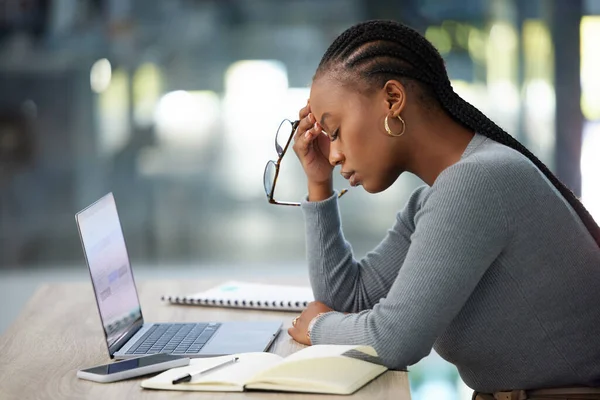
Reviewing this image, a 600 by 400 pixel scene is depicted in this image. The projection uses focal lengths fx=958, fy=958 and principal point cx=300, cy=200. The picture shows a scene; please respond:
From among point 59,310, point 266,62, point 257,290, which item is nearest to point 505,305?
point 257,290

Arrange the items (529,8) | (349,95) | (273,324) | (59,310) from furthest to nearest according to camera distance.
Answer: (529,8)
(59,310)
(273,324)
(349,95)

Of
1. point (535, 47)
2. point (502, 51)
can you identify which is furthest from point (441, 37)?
point (535, 47)

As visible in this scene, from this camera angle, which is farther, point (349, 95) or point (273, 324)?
point (273, 324)

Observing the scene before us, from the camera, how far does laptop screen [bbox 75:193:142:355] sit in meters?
1.71

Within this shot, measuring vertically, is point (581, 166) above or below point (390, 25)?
below

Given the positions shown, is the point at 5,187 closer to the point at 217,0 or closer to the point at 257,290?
the point at 217,0

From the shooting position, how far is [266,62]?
4.12 metres

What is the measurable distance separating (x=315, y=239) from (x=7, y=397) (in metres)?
0.76

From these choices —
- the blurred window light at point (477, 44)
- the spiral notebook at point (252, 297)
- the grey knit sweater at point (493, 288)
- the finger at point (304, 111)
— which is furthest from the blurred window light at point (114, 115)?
the grey knit sweater at point (493, 288)

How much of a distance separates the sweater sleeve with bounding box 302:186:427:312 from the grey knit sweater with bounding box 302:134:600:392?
0.29m

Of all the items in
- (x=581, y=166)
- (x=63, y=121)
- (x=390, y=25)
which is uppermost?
(x=390, y=25)

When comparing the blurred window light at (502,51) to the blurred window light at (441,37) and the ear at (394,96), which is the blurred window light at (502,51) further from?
the ear at (394,96)

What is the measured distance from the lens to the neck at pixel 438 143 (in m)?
1.69

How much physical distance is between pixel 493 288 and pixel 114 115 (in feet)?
9.20
